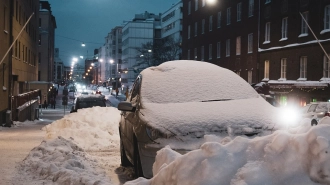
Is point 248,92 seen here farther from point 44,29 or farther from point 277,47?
point 44,29

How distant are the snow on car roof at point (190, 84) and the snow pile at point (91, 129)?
4331 millimetres

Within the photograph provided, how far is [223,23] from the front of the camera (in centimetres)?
5294

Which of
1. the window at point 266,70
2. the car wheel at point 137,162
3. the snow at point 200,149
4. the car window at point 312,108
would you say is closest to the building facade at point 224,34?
the window at point 266,70

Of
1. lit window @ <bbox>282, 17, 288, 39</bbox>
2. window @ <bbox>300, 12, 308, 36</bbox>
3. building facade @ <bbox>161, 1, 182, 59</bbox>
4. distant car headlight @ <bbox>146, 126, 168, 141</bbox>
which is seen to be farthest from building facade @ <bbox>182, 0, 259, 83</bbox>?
distant car headlight @ <bbox>146, 126, 168, 141</bbox>

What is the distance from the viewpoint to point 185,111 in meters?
7.58

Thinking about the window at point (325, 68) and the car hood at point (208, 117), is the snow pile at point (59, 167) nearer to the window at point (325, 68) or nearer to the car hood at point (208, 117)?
the car hood at point (208, 117)

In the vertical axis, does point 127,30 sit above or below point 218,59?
above

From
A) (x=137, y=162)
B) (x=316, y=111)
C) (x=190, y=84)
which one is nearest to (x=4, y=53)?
(x=316, y=111)

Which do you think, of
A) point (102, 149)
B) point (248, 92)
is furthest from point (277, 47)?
point (248, 92)

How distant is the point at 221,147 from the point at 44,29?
7504 centimetres

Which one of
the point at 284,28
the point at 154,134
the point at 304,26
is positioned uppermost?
the point at 284,28

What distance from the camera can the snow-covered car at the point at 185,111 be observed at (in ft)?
23.3

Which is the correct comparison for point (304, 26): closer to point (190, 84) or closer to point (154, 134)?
point (190, 84)

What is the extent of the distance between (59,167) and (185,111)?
85.5 inches
